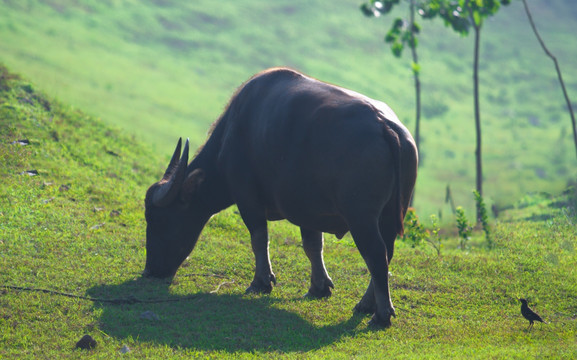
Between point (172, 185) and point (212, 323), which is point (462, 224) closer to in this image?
point (172, 185)

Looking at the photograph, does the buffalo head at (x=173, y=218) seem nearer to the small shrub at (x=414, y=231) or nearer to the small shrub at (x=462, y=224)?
the small shrub at (x=414, y=231)

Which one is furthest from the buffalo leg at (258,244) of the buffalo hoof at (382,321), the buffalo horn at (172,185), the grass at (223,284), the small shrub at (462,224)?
the small shrub at (462,224)

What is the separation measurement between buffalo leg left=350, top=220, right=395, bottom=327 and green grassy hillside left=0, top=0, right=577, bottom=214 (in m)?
9.89

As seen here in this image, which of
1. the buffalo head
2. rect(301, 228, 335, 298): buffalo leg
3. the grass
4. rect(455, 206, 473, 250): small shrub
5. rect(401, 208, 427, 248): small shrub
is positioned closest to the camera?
the grass

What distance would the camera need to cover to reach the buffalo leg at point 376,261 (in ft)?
23.9

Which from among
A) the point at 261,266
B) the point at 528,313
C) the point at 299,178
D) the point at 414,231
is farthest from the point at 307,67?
the point at 528,313

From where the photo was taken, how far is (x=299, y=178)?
7.99m

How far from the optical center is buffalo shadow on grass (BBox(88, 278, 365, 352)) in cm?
723

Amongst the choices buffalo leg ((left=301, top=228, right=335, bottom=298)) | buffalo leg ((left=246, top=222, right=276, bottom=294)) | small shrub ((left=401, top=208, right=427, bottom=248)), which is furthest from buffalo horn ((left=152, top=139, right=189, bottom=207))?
small shrub ((left=401, top=208, right=427, bottom=248))

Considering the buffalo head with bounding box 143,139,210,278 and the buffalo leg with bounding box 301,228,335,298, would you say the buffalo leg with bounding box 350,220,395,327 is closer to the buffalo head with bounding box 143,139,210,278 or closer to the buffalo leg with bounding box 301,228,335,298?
the buffalo leg with bounding box 301,228,335,298

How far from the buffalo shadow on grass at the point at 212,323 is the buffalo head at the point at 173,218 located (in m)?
0.59

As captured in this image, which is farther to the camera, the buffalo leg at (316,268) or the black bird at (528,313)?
the buffalo leg at (316,268)

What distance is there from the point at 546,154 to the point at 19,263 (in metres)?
26.8

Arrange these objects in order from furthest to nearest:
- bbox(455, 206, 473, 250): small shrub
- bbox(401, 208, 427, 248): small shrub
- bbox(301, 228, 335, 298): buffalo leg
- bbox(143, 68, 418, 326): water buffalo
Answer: bbox(455, 206, 473, 250): small shrub → bbox(401, 208, 427, 248): small shrub → bbox(301, 228, 335, 298): buffalo leg → bbox(143, 68, 418, 326): water buffalo
